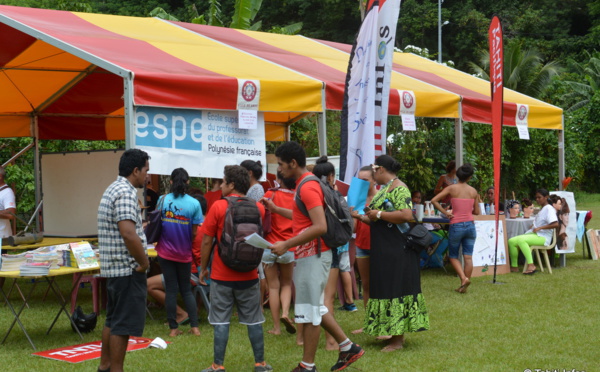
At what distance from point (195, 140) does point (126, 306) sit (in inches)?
124

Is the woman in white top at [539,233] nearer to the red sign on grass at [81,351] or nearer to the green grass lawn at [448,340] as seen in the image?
the green grass lawn at [448,340]

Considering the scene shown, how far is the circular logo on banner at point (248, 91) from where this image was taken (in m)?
8.46

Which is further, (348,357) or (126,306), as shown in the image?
(348,357)

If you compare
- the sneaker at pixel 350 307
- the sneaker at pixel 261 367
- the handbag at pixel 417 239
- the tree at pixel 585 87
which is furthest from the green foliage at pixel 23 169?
the tree at pixel 585 87

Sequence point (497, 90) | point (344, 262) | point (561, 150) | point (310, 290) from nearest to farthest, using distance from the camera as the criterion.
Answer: point (310, 290)
point (344, 262)
point (497, 90)
point (561, 150)

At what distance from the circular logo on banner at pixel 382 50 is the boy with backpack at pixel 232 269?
2671 millimetres

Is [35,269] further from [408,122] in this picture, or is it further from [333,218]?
[408,122]

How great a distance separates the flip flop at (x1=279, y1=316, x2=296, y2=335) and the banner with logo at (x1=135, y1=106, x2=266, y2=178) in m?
1.82

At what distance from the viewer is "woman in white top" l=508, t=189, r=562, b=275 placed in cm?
1204

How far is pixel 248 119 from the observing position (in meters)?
8.51

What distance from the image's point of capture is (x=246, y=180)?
19.9 ft

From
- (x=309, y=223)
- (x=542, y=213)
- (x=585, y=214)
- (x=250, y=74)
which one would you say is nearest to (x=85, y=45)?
(x=250, y=74)

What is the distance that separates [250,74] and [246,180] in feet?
10.2

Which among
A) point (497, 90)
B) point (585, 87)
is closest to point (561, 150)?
point (497, 90)
